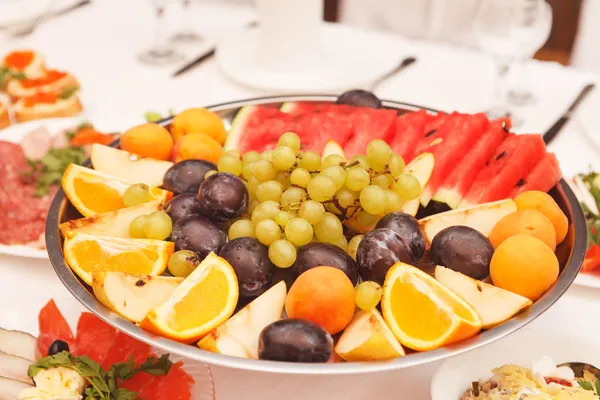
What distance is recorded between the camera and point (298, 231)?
0.87 meters

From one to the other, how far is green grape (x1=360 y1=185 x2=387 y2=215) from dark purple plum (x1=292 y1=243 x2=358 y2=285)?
0.08m

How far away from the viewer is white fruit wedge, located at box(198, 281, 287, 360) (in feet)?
2.54

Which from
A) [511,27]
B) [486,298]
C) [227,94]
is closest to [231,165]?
[486,298]

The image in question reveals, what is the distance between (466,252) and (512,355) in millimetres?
160

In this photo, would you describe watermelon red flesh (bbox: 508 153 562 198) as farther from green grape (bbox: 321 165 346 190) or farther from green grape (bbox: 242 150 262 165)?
green grape (bbox: 242 150 262 165)

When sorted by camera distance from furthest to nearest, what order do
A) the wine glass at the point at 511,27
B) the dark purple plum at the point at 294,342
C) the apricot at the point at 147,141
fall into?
the wine glass at the point at 511,27
the apricot at the point at 147,141
the dark purple plum at the point at 294,342

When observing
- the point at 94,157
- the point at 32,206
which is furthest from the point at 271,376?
the point at 32,206

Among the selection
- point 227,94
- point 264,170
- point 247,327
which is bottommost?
point 227,94

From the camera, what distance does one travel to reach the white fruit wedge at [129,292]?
2.71 ft

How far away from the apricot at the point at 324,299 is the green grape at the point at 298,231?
7 centimetres

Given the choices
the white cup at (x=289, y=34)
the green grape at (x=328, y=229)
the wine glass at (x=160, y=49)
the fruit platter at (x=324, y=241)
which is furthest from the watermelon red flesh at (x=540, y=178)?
the wine glass at (x=160, y=49)

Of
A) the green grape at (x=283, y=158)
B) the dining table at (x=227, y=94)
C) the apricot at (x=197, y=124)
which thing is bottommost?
the dining table at (x=227, y=94)

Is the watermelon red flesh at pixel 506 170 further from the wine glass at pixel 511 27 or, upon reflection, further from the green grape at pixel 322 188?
the wine glass at pixel 511 27

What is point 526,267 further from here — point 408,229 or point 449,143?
point 449,143
